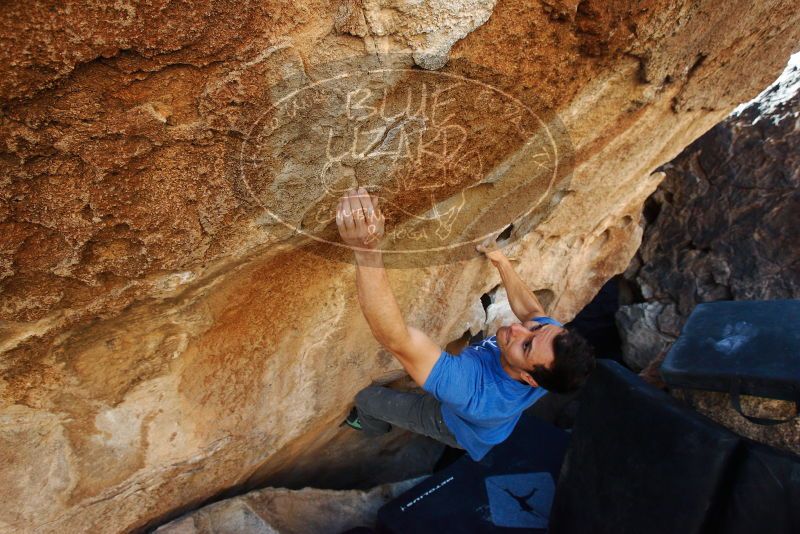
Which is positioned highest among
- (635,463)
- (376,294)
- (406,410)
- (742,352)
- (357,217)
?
(357,217)

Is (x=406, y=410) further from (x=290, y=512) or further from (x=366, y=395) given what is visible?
(x=290, y=512)

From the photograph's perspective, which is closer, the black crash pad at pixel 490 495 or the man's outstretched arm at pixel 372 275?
the man's outstretched arm at pixel 372 275

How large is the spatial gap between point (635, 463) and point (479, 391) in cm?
55

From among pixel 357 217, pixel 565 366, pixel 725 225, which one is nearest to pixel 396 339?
pixel 357 217

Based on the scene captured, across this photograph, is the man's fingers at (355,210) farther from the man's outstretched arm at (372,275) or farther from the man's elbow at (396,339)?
the man's elbow at (396,339)

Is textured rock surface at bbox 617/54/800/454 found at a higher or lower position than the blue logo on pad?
higher

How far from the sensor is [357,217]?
1169 millimetres

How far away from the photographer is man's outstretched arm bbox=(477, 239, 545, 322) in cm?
179

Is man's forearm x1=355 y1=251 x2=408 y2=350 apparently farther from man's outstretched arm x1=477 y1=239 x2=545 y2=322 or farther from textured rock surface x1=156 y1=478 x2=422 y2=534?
textured rock surface x1=156 y1=478 x2=422 y2=534

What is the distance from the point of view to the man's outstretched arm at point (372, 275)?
Answer: 117 centimetres

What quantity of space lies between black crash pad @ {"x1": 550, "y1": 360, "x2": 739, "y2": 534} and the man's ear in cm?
44

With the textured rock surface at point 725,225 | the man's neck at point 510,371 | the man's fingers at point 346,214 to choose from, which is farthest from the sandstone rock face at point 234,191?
the textured rock surface at point 725,225

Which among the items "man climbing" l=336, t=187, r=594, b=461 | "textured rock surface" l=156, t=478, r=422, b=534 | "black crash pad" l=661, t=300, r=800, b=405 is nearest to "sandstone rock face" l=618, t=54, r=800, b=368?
"black crash pad" l=661, t=300, r=800, b=405

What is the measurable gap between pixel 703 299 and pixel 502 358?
7.25 ft
